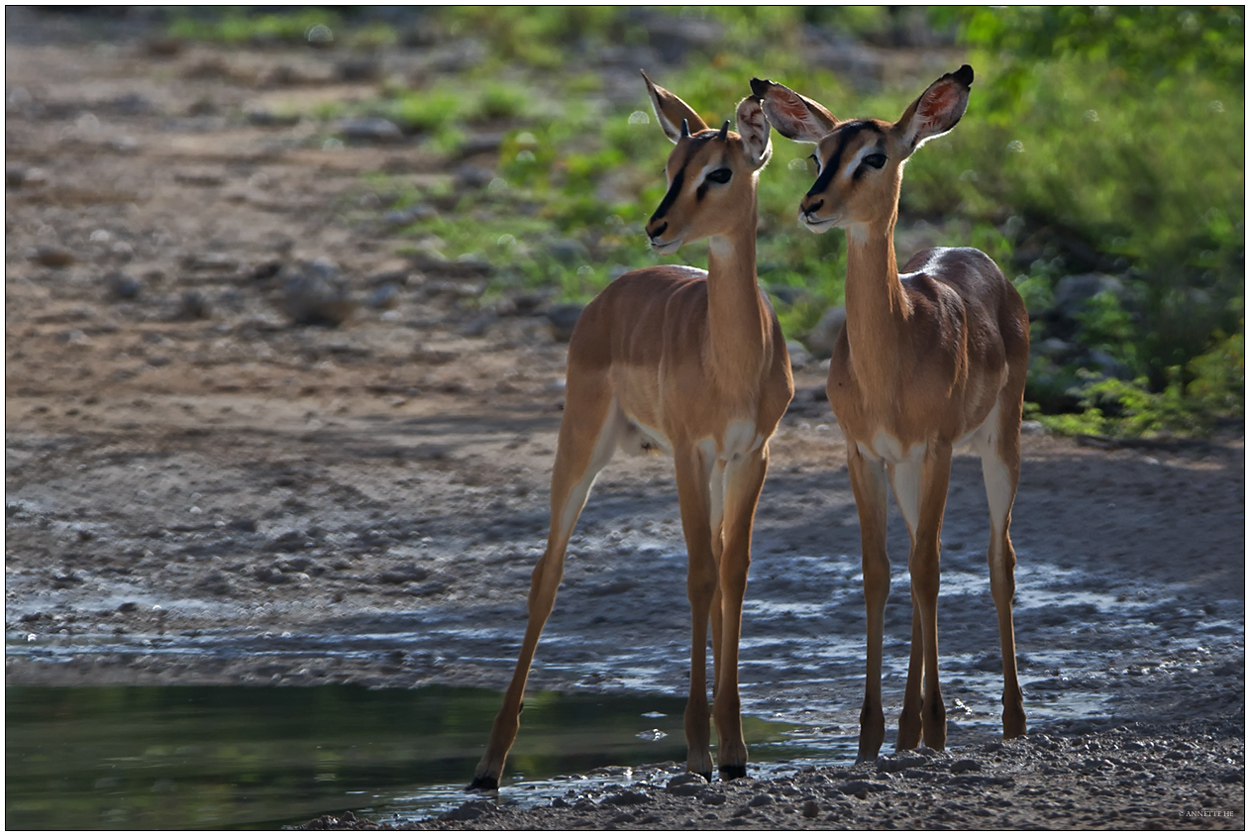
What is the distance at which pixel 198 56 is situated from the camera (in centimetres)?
2897

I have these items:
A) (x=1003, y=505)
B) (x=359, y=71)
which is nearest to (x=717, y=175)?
(x=1003, y=505)

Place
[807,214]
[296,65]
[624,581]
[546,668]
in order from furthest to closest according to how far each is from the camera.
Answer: [296,65] < [624,581] < [546,668] < [807,214]

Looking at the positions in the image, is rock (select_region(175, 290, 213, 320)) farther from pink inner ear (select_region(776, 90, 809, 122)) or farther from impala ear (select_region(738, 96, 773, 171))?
impala ear (select_region(738, 96, 773, 171))

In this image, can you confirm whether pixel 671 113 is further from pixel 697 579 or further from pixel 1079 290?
pixel 1079 290

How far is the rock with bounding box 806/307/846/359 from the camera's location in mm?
11922

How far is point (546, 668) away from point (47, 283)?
8522 mm

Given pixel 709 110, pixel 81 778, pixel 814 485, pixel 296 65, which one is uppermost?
pixel 296 65

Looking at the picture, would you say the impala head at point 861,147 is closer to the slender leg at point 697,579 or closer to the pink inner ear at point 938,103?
the pink inner ear at point 938,103

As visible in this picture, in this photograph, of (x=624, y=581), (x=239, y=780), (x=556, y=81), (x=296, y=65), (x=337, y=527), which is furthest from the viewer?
(x=296, y=65)

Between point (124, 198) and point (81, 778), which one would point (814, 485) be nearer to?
point (81, 778)

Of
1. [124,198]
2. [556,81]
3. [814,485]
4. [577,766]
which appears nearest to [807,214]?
[577,766]

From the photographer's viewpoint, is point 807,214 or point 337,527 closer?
point 807,214

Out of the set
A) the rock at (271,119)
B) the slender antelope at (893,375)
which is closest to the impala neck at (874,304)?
the slender antelope at (893,375)

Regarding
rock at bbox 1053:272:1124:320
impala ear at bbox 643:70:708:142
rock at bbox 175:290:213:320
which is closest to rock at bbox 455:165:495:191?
rock at bbox 175:290:213:320
